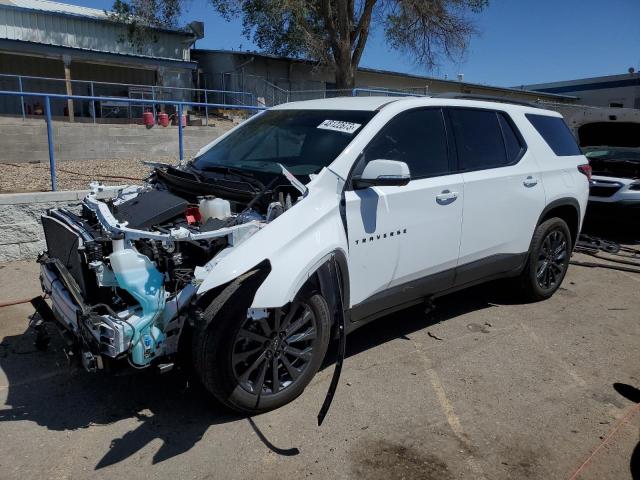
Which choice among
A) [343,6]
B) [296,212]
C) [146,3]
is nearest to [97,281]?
[296,212]

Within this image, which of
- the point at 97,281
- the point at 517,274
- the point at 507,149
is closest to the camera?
the point at 97,281

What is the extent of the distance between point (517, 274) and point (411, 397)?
6.87 feet

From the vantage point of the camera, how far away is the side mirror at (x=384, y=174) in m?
3.37

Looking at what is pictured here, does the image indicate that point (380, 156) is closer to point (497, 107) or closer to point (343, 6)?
point (497, 107)

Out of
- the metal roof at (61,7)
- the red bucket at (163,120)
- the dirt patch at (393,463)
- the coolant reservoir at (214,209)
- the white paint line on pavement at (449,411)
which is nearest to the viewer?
the dirt patch at (393,463)

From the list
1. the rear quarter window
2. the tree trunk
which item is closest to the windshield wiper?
the rear quarter window

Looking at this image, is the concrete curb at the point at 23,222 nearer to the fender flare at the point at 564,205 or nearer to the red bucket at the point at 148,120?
the fender flare at the point at 564,205

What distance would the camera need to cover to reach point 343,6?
2273 centimetres

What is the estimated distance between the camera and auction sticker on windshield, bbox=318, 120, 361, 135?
12.5 feet

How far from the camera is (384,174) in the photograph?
3395mm

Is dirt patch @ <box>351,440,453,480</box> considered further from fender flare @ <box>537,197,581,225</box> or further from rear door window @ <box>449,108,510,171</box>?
fender flare @ <box>537,197,581,225</box>

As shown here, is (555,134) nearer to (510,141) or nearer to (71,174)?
(510,141)

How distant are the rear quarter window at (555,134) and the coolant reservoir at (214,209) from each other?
3253mm

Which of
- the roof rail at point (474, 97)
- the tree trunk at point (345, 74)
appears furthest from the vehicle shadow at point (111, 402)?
the tree trunk at point (345, 74)
